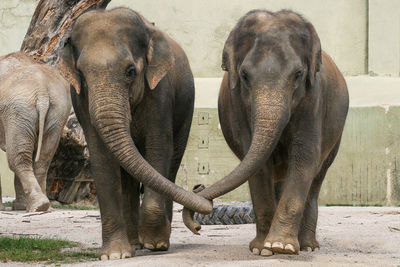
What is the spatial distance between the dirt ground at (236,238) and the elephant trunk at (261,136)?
51cm

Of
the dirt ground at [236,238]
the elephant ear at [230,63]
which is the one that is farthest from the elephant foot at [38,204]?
the elephant ear at [230,63]

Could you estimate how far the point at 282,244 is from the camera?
20.2ft

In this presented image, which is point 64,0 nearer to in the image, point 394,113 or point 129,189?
point 394,113

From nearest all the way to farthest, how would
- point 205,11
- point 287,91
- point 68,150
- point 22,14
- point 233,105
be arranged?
1. point 287,91
2. point 233,105
3. point 68,150
4. point 205,11
5. point 22,14

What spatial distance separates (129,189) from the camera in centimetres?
746

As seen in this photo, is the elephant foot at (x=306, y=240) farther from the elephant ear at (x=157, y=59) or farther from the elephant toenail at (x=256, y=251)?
the elephant ear at (x=157, y=59)

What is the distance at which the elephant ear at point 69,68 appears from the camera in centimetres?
652

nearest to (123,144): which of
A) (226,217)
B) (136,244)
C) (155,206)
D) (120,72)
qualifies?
(120,72)

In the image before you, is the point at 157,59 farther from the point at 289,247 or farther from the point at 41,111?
the point at 41,111

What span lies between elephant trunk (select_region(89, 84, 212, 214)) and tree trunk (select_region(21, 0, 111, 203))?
6915 millimetres

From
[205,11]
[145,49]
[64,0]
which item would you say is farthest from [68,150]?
[145,49]

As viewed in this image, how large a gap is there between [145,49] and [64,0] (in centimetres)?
678

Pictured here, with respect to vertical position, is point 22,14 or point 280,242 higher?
point 22,14

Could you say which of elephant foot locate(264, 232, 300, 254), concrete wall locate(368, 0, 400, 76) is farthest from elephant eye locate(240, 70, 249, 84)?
concrete wall locate(368, 0, 400, 76)
